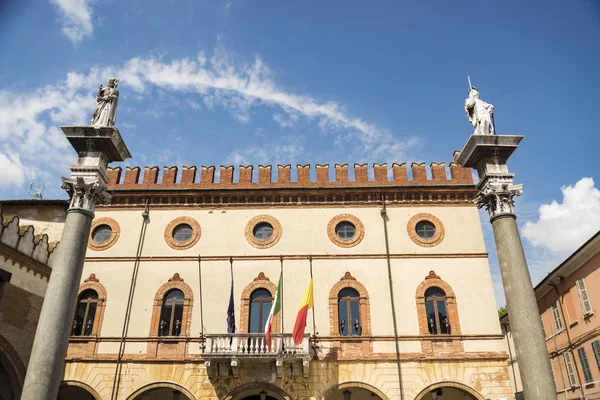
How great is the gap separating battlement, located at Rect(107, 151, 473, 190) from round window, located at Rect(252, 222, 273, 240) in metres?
1.75

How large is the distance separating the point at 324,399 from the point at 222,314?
17.3ft

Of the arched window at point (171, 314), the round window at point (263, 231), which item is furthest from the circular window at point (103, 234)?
the round window at point (263, 231)

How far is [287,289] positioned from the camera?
2047cm

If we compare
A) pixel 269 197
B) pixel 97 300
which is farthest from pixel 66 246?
pixel 269 197

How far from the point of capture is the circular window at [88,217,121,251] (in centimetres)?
2169

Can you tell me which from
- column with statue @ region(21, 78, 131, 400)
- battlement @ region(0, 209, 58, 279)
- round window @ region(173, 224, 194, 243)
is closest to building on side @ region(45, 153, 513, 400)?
round window @ region(173, 224, 194, 243)

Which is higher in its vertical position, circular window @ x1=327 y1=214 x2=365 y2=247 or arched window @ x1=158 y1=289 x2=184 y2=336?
circular window @ x1=327 y1=214 x2=365 y2=247

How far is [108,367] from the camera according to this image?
63.7 feet

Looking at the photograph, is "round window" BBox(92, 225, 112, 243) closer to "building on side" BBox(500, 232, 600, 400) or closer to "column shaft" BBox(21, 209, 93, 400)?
"column shaft" BBox(21, 209, 93, 400)

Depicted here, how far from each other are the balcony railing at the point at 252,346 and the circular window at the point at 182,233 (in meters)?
4.59

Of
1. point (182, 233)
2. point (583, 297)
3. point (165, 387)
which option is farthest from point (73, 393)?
point (583, 297)

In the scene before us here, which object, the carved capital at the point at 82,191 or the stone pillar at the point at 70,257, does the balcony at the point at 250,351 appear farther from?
the carved capital at the point at 82,191

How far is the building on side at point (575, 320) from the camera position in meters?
19.2

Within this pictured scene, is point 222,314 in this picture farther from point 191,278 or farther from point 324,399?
point 324,399
